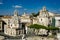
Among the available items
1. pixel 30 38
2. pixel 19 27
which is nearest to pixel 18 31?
pixel 19 27

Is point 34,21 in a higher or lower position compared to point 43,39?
higher

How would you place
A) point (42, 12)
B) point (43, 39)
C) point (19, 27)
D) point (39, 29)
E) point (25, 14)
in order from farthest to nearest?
point (25, 14) < point (42, 12) < point (19, 27) < point (39, 29) < point (43, 39)

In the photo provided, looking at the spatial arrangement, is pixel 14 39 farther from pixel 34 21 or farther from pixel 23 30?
pixel 34 21

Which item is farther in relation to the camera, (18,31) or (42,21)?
(42,21)

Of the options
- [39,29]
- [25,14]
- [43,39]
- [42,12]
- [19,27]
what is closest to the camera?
[43,39]

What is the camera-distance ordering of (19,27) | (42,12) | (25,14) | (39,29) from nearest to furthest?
(39,29) < (19,27) < (42,12) < (25,14)

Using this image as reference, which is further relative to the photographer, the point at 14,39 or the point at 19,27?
the point at 19,27

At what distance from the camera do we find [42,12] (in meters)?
9.94

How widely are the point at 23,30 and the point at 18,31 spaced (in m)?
0.25

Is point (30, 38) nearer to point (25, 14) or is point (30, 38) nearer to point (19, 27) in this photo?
point (19, 27)

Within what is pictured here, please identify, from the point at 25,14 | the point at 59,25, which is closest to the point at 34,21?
the point at 59,25

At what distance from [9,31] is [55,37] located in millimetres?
2711

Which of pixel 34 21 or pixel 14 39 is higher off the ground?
pixel 34 21

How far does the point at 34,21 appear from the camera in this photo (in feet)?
33.5
